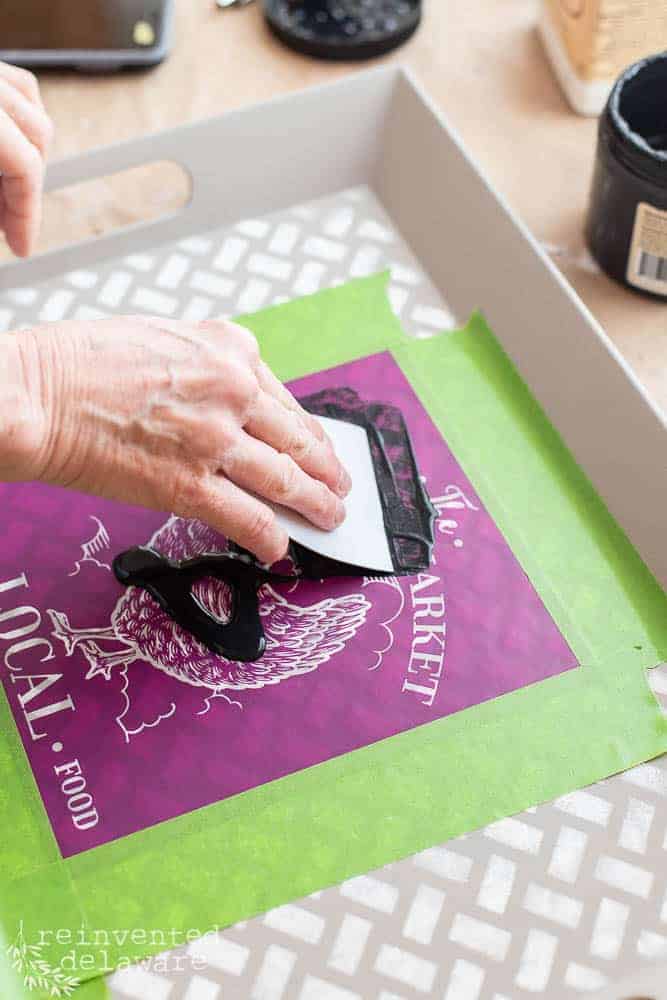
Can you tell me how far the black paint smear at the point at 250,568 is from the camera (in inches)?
29.3

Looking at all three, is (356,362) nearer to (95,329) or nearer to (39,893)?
(95,329)

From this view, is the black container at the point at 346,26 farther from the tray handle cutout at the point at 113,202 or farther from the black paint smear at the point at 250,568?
the black paint smear at the point at 250,568

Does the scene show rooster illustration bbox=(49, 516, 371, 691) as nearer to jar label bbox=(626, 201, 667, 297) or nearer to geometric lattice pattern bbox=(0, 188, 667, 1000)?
geometric lattice pattern bbox=(0, 188, 667, 1000)

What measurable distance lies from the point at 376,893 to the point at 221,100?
74cm

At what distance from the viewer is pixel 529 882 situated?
647mm

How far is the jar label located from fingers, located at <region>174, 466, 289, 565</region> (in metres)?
0.35

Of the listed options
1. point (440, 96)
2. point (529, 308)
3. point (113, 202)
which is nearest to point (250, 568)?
point (529, 308)

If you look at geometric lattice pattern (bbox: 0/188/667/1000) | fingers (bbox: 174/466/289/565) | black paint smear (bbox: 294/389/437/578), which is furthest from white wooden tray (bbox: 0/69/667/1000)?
fingers (bbox: 174/466/289/565)

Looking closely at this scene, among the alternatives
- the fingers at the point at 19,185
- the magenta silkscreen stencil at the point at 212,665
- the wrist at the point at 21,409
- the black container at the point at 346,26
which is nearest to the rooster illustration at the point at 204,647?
the magenta silkscreen stencil at the point at 212,665

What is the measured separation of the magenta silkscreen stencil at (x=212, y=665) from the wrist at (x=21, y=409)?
0.13 m

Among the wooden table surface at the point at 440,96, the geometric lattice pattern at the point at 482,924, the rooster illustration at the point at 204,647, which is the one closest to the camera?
the geometric lattice pattern at the point at 482,924

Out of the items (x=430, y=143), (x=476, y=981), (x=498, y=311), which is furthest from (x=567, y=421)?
(x=476, y=981)

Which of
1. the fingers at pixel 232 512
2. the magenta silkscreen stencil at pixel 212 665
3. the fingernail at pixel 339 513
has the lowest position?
the magenta silkscreen stencil at pixel 212 665

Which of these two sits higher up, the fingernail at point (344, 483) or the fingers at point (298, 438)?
the fingers at point (298, 438)
